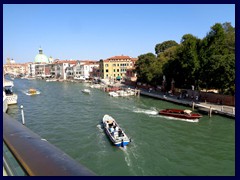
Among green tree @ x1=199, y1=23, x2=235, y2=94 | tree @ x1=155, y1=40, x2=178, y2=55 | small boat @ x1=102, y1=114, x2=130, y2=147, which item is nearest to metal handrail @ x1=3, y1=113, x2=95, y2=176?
small boat @ x1=102, y1=114, x2=130, y2=147

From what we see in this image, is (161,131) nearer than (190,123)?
Yes

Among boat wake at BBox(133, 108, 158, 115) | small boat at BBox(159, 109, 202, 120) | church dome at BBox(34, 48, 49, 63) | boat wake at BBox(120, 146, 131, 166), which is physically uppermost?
church dome at BBox(34, 48, 49, 63)

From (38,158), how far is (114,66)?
2330 inches

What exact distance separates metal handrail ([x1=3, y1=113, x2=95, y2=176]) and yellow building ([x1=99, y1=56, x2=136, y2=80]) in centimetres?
5658

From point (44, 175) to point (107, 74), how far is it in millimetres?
59684

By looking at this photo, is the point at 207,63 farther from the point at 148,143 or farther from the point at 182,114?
the point at 148,143

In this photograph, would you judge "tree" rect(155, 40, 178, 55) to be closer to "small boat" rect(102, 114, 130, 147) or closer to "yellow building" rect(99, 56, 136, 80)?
"yellow building" rect(99, 56, 136, 80)

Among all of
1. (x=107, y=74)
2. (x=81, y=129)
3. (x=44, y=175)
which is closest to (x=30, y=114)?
(x=81, y=129)

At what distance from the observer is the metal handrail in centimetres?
496

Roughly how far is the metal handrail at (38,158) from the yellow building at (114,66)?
5658cm

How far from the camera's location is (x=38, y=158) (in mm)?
5617
